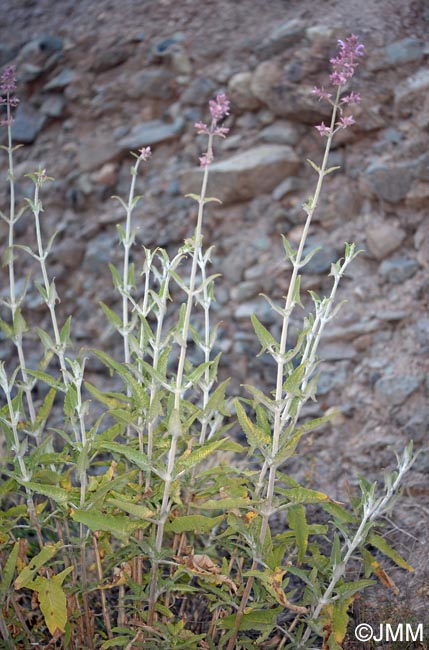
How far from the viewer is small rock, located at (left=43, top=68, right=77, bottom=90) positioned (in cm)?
596

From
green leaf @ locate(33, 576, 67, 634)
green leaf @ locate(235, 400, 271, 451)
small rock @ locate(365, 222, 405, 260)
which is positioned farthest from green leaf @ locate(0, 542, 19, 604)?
small rock @ locate(365, 222, 405, 260)

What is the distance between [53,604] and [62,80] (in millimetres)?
4616

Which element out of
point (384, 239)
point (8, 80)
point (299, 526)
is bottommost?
point (384, 239)

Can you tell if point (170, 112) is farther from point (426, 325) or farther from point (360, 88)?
point (426, 325)

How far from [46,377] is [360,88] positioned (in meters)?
3.17

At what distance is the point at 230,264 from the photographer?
500 centimetres

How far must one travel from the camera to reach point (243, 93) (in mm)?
5316

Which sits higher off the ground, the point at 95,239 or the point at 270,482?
the point at 270,482

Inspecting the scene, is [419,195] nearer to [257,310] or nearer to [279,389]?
[257,310]

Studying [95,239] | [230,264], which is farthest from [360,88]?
[95,239]

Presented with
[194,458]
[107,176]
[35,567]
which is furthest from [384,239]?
[35,567]

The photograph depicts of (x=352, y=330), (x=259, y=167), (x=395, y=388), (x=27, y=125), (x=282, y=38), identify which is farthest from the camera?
(x=27, y=125)

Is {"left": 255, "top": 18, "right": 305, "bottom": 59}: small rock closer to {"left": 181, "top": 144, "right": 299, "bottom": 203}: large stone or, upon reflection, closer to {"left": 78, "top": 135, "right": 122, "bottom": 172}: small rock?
{"left": 181, "top": 144, "right": 299, "bottom": 203}: large stone

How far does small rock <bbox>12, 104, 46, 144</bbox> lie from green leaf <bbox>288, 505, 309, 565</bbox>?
4301 millimetres
